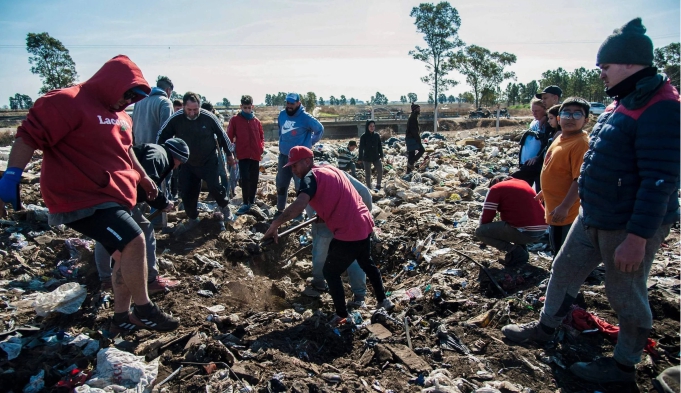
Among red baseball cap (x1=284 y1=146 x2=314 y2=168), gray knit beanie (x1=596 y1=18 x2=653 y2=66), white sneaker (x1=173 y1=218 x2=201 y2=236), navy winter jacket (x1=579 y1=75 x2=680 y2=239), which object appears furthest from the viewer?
white sneaker (x1=173 y1=218 x2=201 y2=236)

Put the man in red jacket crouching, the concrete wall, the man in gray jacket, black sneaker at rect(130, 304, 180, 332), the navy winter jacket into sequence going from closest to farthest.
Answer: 1. the navy winter jacket
2. black sneaker at rect(130, 304, 180, 332)
3. the man in red jacket crouching
4. the man in gray jacket
5. the concrete wall

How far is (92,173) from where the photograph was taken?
244 cm

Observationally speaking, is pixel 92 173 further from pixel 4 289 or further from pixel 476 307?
pixel 476 307

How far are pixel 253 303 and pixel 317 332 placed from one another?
1135 millimetres

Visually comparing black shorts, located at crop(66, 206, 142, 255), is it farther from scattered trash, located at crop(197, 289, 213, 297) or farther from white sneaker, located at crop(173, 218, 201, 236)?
white sneaker, located at crop(173, 218, 201, 236)

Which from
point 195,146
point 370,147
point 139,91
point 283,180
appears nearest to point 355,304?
point 139,91

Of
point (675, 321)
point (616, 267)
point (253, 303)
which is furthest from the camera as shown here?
point (253, 303)

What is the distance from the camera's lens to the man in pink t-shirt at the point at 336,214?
3289mm

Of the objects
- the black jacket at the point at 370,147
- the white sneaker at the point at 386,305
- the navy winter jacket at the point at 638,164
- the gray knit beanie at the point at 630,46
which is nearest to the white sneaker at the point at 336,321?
the white sneaker at the point at 386,305

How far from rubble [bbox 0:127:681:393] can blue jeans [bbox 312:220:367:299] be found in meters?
0.18

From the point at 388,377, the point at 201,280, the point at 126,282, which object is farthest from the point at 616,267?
the point at 201,280

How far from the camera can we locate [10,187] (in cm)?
216

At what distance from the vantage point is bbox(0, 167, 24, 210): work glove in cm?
215

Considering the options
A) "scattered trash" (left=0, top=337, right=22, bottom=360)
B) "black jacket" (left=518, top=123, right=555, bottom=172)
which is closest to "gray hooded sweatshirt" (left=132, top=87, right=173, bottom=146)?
"scattered trash" (left=0, top=337, right=22, bottom=360)
